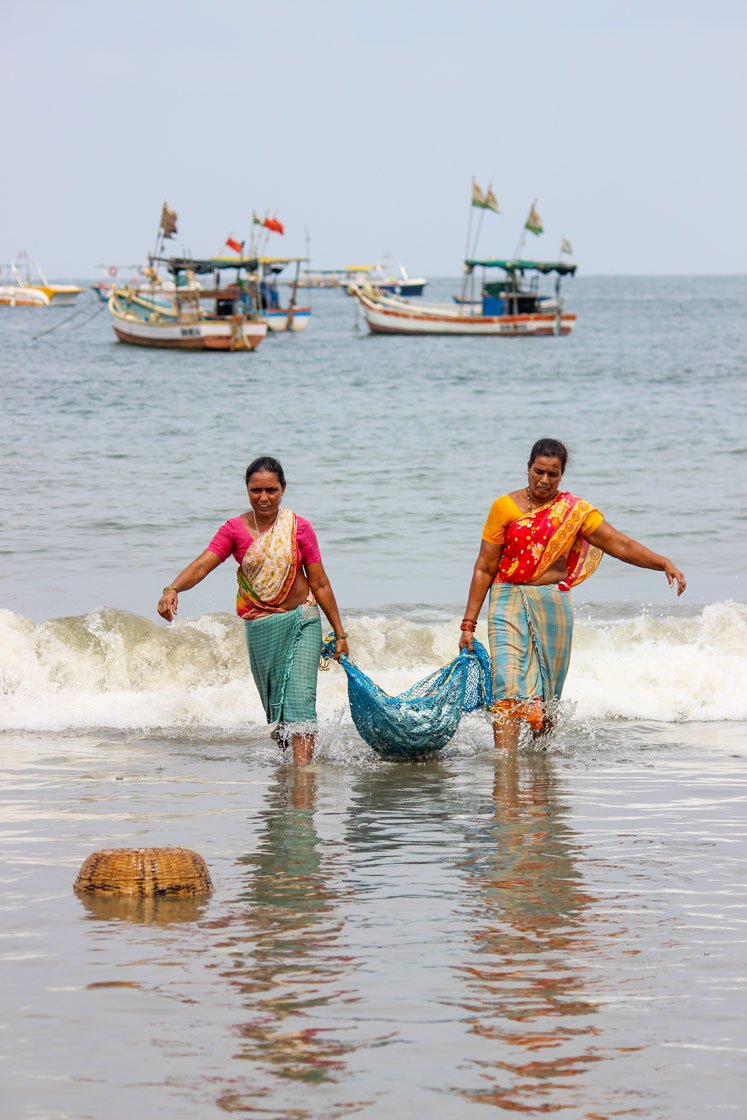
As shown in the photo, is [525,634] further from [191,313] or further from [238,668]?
[191,313]

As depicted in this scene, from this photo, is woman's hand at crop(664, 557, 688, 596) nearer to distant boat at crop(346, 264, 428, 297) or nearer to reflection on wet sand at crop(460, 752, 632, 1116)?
reflection on wet sand at crop(460, 752, 632, 1116)

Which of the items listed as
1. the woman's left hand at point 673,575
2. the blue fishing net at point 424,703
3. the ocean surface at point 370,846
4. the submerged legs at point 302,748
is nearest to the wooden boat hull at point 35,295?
the ocean surface at point 370,846

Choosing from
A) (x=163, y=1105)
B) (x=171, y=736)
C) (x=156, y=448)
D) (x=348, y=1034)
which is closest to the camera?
(x=163, y=1105)

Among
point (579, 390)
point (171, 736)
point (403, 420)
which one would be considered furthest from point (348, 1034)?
point (579, 390)

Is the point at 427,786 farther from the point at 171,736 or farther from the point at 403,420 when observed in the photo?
the point at 403,420

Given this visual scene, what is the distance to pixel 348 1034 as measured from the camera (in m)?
3.71

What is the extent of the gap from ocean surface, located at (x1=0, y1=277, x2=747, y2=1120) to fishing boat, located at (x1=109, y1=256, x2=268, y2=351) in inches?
1477

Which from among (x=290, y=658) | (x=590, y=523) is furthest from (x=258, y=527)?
(x=590, y=523)

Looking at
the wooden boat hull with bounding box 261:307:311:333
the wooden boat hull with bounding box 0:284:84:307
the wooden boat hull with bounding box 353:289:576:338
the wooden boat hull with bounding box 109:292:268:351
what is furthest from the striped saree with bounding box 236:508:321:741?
the wooden boat hull with bounding box 0:284:84:307

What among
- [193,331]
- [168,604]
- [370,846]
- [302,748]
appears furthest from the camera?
[193,331]

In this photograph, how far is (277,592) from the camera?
6.43 m

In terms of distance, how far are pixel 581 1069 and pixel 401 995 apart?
23.5 inches

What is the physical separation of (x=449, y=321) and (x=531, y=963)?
200 feet

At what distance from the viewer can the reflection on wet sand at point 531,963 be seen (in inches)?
138
